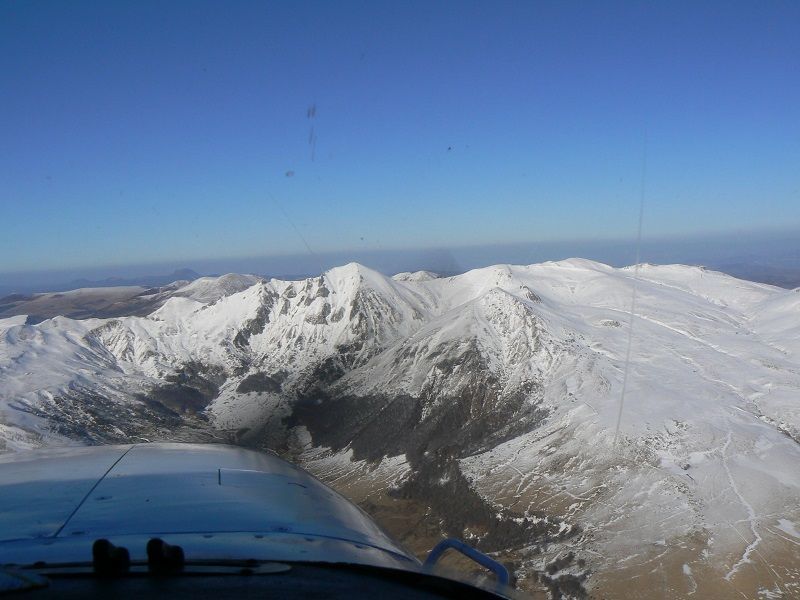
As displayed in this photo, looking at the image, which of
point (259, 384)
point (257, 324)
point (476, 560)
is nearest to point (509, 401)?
point (259, 384)

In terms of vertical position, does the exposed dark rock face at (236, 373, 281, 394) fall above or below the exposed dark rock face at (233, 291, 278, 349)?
below

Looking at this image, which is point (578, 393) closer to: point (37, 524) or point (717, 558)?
point (717, 558)

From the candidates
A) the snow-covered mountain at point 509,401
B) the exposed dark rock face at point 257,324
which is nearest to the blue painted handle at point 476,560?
the snow-covered mountain at point 509,401

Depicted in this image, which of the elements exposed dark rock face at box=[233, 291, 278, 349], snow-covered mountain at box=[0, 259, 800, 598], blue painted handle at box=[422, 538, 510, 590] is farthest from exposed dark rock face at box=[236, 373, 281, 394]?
blue painted handle at box=[422, 538, 510, 590]

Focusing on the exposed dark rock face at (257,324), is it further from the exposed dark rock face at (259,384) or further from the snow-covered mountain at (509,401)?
the exposed dark rock face at (259,384)

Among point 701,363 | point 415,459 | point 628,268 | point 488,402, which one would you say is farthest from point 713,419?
point 628,268

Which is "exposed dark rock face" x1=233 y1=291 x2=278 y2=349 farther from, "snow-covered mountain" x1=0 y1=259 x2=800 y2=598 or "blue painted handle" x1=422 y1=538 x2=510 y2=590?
"blue painted handle" x1=422 y1=538 x2=510 y2=590
